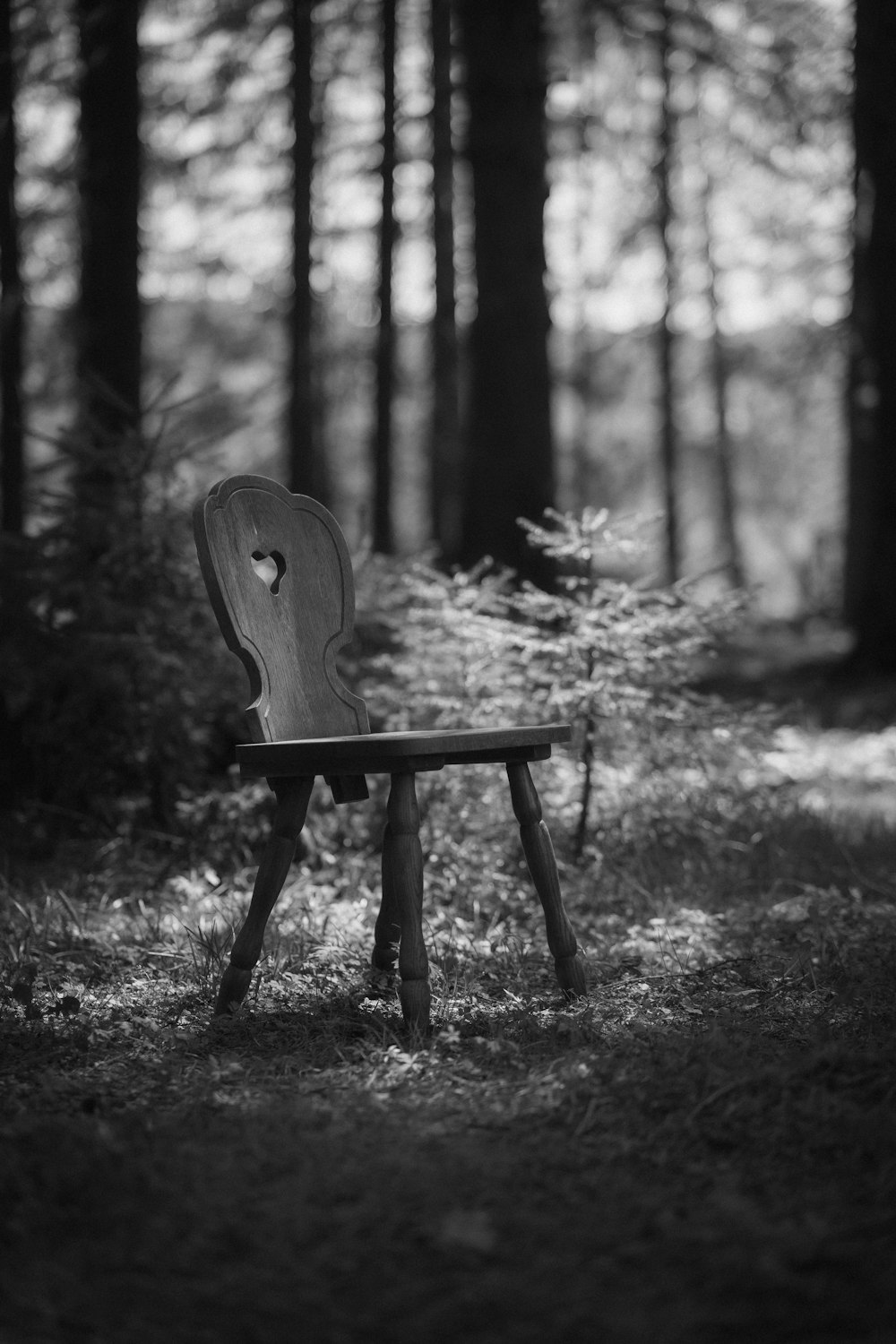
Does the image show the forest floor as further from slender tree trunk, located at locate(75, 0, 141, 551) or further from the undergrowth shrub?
slender tree trunk, located at locate(75, 0, 141, 551)

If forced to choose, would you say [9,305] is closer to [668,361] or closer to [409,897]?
[409,897]

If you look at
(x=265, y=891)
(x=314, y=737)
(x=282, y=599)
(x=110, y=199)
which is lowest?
(x=265, y=891)

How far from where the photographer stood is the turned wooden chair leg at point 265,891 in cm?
332

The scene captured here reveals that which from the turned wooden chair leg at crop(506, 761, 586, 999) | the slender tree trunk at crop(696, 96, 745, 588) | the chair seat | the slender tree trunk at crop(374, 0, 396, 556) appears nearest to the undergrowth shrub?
the turned wooden chair leg at crop(506, 761, 586, 999)

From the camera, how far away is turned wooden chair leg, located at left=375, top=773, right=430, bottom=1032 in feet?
10.3

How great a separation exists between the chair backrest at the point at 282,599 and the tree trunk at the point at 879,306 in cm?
787

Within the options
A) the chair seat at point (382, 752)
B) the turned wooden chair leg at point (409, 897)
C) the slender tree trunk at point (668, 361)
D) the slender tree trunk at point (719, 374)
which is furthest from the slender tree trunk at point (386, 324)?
the turned wooden chair leg at point (409, 897)

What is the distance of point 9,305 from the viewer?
36.4 feet

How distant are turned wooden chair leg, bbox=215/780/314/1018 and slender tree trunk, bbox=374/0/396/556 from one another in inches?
348

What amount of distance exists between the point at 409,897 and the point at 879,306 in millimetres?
9402

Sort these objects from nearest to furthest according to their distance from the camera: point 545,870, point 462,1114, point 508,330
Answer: point 462,1114 < point 545,870 < point 508,330

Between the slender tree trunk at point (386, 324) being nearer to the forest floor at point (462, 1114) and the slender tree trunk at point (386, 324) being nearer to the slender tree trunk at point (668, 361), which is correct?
the slender tree trunk at point (668, 361)

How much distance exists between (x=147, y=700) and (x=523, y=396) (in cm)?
387

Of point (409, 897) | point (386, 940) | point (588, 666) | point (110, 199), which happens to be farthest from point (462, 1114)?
point (110, 199)
